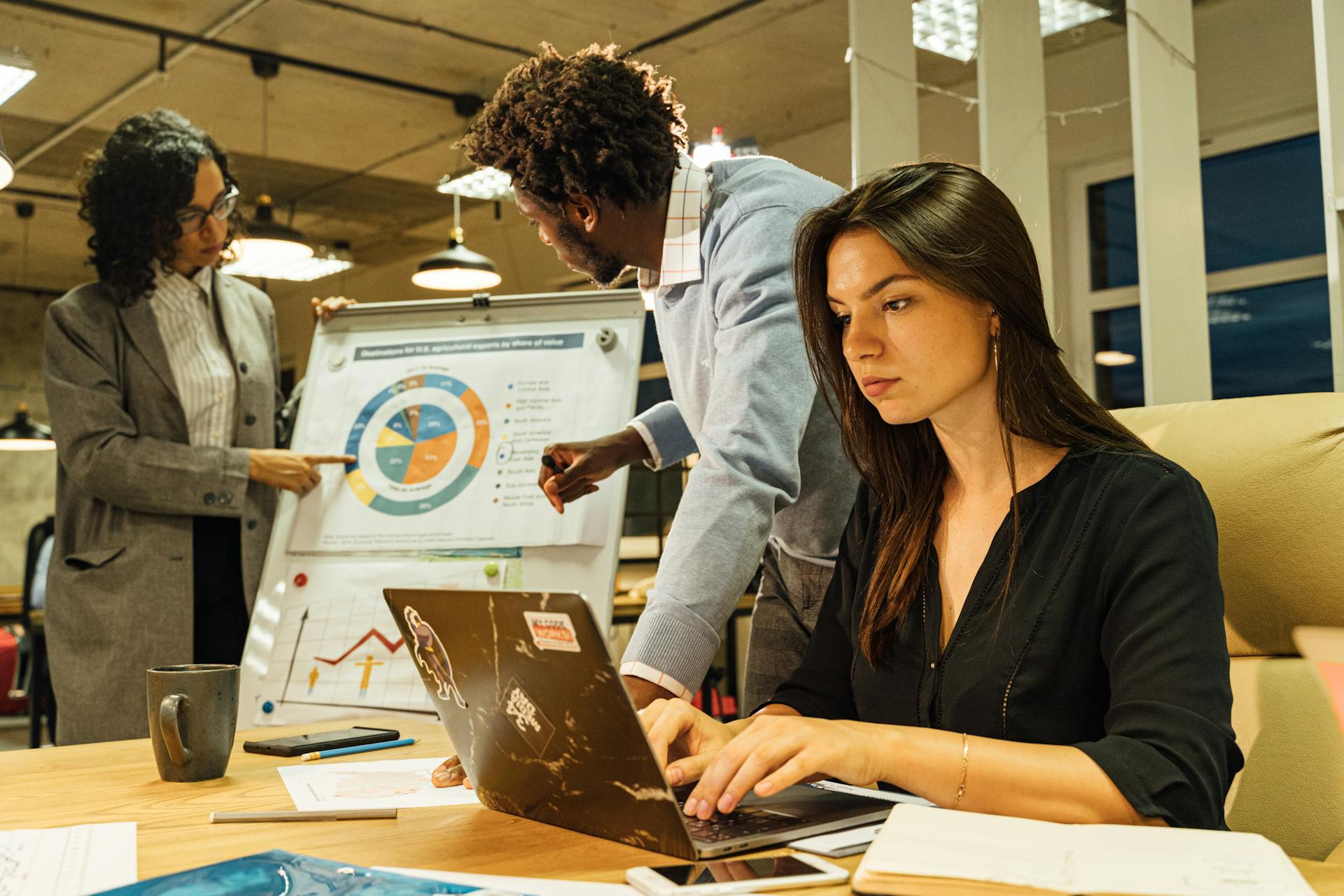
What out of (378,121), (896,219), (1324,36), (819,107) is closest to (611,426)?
(896,219)

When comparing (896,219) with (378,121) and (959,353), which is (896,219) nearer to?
(959,353)

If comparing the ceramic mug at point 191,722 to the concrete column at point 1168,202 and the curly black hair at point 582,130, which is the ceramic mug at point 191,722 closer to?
the curly black hair at point 582,130

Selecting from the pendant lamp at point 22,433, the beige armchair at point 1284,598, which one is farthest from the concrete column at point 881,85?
the pendant lamp at point 22,433

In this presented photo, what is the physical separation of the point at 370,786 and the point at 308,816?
0.13m

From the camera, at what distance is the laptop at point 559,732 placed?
76cm

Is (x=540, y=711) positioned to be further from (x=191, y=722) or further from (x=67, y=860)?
(x=191, y=722)

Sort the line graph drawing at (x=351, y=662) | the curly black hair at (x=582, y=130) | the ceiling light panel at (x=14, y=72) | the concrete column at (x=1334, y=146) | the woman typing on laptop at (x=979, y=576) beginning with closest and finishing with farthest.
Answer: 1. the woman typing on laptop at (x=979, y=576)
2. the curly black hair at (x=582, y=130)
3. the concrete column at (x=1334, y=146)
4. the line graph drawing at (x=351, y=662)
5. the ceiling light panel at (x=14, y=72)

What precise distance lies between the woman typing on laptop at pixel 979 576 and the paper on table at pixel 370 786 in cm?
20

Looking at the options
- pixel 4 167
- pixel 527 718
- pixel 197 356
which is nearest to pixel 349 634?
pixel 197 356

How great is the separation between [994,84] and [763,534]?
1.34 m

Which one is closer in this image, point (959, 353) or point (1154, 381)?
point (959, 353)

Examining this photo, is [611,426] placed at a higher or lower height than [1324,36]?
lower

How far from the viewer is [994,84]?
2213 millimetres

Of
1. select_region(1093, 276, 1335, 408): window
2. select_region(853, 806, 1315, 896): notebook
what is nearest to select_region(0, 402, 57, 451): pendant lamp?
select_region(1093, 276, 1335, 408): window
